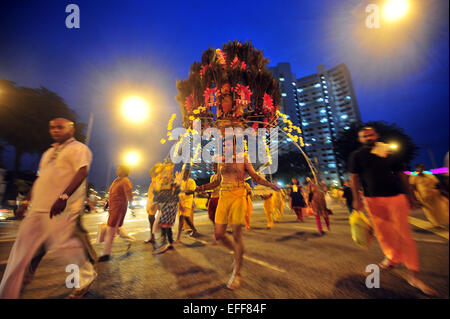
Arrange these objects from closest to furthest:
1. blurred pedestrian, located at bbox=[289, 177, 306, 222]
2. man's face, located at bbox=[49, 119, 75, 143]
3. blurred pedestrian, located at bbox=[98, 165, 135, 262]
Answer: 1. man's face, located at bbox=[49, 119, 75, 143]
2. blurred pedestrian, located at bbox=[98, 165, 135, 262]
3. blurred pedestrian, located at bbox=[289, 177, 306, 222]

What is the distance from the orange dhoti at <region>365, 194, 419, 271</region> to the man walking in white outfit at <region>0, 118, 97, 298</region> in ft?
12.8

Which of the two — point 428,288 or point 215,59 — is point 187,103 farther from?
point 428,288

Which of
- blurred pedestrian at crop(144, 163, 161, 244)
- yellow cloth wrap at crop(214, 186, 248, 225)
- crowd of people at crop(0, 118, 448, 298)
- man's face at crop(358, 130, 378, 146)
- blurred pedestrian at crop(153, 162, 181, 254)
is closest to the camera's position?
crowd of people at crop(0, 118, 448, 298)

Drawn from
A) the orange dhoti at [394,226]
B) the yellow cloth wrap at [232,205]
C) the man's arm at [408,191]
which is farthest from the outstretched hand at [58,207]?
the man's arm at [408,191]

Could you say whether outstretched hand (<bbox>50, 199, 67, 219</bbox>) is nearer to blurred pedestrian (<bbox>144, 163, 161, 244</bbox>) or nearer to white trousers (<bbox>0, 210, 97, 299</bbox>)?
white trousers (<bbox>0, 210, 97, 299</bbox>)

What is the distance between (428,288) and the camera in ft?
6.09

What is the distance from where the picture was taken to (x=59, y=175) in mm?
2160

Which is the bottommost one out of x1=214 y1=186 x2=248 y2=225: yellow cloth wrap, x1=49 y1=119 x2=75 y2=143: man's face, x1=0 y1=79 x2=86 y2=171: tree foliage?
x1=214 y1=186 x2=248 y2=225: yellow cloth wrap

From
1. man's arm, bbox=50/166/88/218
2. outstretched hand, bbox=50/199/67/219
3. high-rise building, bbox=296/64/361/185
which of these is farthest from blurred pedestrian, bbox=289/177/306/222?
high-rise building, bbox=296/64/361/185

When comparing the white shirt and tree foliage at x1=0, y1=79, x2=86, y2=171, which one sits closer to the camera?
the white shirt

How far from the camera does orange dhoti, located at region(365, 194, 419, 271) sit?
218 cm

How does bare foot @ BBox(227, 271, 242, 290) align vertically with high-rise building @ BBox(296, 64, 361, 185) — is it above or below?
below

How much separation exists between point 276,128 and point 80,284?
4610 mm

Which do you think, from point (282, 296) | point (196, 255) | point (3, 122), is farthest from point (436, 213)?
point (3, 122)
